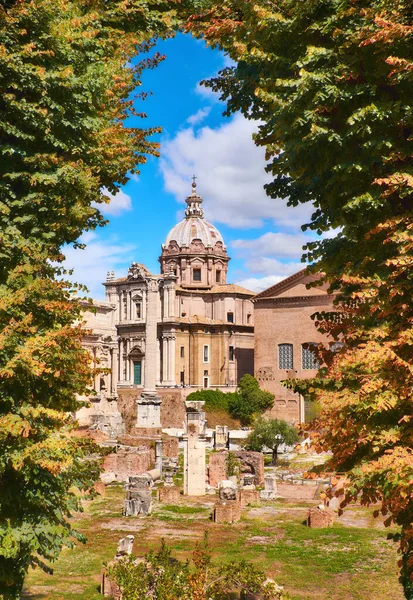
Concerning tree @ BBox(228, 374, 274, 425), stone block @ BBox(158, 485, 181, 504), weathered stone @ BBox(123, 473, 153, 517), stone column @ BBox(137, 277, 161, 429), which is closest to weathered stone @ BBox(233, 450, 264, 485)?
stone block @ BBox(158, 485, 181, 504)

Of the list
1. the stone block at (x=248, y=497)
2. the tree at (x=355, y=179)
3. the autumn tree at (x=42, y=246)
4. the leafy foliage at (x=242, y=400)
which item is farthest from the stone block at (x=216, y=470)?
the leafy foliage at (x=242, y=400)

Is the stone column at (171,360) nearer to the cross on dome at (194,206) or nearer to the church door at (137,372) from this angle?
the church door at (137,372)

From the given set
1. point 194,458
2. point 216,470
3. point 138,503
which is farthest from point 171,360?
point 138,503

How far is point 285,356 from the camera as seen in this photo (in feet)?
154

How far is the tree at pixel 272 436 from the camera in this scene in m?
29.5

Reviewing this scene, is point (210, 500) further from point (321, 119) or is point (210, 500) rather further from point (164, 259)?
point (164, 259)

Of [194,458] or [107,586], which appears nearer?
[107,586]

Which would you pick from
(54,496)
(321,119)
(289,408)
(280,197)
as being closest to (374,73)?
(321,119)

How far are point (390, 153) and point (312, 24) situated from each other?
201 cm

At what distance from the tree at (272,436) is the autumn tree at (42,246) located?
22140 millimetres

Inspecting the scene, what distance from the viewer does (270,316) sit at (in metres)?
47.9

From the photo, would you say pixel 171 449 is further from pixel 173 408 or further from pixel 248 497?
pixel 173 408

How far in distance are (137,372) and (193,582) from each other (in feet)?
156

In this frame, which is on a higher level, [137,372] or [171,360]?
[171,360]
